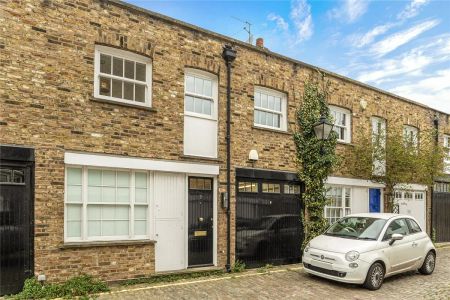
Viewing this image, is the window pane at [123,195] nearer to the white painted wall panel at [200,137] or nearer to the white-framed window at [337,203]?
the white painted wall panel at [200,137]

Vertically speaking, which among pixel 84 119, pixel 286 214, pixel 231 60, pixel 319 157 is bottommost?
pixel 286 214

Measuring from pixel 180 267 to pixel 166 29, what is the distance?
6102mm

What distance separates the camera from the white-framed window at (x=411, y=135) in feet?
45.9

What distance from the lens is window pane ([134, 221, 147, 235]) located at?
8961mm

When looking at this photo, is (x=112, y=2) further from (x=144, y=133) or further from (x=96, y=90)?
(x=144, y=133)

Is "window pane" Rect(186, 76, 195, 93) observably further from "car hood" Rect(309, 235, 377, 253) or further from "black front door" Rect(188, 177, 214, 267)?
"car hood" Rect(309, 235, 377, 253)

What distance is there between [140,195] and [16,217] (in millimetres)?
2678

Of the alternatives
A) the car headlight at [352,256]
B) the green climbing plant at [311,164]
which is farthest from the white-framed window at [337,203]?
the car headlight at [352,256]

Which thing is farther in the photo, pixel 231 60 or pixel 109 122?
pixel 231 60

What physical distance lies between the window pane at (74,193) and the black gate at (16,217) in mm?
754

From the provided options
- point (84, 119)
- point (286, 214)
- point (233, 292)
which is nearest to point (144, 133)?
point (84, 119)

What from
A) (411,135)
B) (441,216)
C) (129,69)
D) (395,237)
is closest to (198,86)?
(129,69)

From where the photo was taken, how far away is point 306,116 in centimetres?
1221

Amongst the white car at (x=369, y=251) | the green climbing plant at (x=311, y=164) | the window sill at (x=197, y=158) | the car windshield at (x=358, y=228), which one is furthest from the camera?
the green climbing plant at (x=311, y=164)
